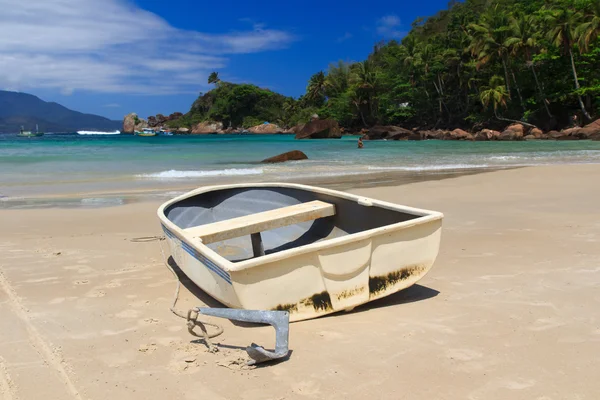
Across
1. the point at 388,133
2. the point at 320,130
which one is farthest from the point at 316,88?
the point at 388,133

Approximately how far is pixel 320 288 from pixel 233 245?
2404 mm

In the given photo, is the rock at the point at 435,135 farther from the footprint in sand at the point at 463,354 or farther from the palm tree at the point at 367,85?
the footprint in sand at the point at 463,354

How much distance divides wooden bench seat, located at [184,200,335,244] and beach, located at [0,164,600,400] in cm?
54

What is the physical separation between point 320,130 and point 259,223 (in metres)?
54.1

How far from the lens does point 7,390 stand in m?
2.61

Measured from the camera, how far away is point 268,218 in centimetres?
496

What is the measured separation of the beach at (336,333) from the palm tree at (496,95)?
Answer: 4394cm

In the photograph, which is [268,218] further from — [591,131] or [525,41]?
[525,41]

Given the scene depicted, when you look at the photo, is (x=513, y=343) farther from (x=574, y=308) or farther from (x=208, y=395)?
(x=208, y=395)

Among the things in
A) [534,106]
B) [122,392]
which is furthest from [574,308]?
[534,106]

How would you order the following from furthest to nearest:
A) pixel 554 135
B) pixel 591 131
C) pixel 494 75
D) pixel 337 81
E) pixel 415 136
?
1. pixel 337 81
2. pixel 415 136
3. pixel 494 75
4. pixel 554 135
5. pixel 591 131

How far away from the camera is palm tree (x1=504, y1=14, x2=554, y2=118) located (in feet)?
147

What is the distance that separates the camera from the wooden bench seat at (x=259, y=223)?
15.1ft

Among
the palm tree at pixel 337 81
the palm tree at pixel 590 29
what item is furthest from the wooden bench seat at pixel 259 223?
the palm tree at pixel 337 81
